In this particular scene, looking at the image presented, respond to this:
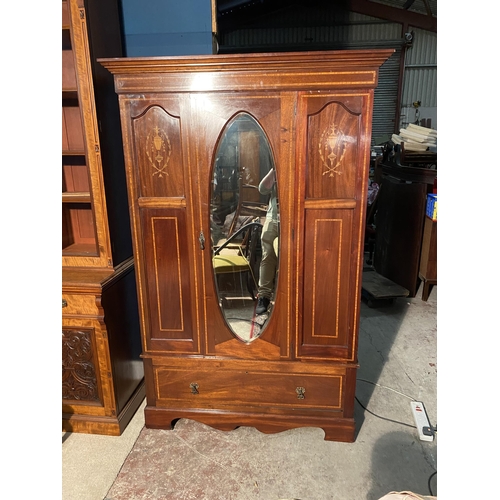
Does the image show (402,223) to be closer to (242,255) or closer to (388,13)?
(242,255)

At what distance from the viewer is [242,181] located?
5.08ft

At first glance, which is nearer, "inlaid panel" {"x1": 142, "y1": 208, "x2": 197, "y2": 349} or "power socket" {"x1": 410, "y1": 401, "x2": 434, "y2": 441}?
"inlaid panel" {"x1": 142, "y1": 208, "x2": 197, "y2": 349}

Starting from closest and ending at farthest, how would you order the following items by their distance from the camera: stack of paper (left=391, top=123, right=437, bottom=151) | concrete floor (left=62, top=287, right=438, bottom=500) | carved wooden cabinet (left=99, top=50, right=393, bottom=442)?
1. carved wooden cabinet (left=99, top=50, right=393, bottom=442)
2. concrete floor (left=62, top=287, right=438, bottom=500)
3. stack of paper (left=391, top=123, right=437, bottom=151)

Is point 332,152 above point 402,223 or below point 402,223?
above

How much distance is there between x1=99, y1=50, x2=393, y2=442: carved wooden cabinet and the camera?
55.1 inches

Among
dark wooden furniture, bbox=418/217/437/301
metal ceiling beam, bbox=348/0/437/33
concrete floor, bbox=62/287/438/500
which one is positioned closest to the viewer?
concrete floor, bbox=62/287/438/500

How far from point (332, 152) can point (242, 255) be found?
22.7 inches

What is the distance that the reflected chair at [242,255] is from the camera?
1597 millimetres

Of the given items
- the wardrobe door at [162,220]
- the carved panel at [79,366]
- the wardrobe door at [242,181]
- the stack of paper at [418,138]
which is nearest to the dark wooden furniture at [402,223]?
the stack of paper at [418,138]

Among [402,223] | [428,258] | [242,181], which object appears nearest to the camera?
[242,181]

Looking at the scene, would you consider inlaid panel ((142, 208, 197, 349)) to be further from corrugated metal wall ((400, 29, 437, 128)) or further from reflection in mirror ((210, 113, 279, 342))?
corrugated metal wall ((400, 29, 437, 128))

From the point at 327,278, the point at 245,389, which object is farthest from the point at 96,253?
the point at 327,278

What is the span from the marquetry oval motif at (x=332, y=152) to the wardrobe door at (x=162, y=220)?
0.51 metres

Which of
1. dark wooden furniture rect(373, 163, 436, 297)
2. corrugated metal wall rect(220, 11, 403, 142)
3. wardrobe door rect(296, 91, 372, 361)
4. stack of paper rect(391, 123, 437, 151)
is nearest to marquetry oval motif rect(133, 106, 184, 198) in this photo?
wardrobe door rect(296, 91, 372, 361)
